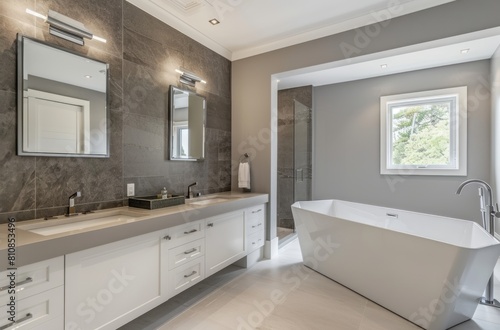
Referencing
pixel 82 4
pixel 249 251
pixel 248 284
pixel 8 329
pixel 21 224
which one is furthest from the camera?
pixel 249 251

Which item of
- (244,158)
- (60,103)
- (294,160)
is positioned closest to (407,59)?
(294,160)

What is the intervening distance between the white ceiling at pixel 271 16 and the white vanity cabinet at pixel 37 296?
2.34 m

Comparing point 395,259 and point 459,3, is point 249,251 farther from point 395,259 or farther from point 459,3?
point 459,3

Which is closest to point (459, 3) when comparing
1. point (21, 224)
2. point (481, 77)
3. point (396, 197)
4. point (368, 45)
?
point (368, 45)

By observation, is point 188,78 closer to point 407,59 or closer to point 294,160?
point 294,160

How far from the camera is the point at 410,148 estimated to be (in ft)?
13.6

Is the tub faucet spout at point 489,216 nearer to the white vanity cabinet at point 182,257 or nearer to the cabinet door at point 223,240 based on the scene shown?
the cabinet door at point 223,240

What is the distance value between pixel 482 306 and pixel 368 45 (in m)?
2.78

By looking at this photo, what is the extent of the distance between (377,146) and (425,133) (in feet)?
2.35

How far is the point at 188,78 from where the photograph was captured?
117 inches

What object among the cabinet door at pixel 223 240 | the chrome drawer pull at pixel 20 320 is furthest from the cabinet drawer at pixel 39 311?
the cabinet door at pixel 223 240

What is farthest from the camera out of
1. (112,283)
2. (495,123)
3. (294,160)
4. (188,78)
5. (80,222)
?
(294,160)

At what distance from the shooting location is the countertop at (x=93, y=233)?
123 centimetres

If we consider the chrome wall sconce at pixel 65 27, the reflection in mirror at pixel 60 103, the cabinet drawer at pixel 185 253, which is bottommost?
the cabinet drawer at pixel 185 253
